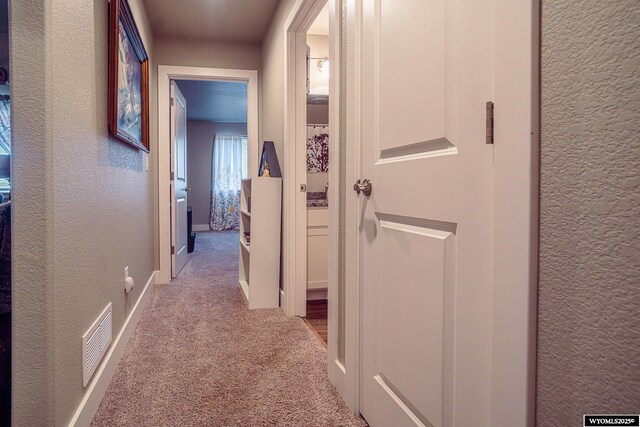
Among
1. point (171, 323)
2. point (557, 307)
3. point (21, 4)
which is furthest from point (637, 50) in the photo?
point (171, 323)

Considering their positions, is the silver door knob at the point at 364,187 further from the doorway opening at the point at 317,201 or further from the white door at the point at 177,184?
the white door at the point at 177,184

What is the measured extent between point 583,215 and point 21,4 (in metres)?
1.38

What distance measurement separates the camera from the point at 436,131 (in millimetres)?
1011

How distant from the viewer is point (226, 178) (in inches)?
339

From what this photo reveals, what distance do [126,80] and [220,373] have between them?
155cm

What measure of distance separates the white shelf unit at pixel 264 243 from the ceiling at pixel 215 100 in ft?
10.00

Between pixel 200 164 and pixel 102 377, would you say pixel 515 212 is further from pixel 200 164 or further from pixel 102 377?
pixel 200 164

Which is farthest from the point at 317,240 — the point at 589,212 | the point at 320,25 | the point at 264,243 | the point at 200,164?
the point at 200,164

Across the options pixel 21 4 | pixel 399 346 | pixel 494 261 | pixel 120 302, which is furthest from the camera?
pixel 120 302

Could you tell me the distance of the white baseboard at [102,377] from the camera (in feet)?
4.59

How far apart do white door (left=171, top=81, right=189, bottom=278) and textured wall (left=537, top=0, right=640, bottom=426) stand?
3.64m

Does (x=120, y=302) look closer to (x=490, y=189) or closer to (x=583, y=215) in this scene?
(x=490, y=189)

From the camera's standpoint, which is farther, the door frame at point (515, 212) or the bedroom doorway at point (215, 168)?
the bedroom doorway at point (215, 168)

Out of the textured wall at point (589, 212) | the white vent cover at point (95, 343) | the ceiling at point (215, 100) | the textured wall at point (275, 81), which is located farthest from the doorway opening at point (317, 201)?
the ceiling at point (215, 100)
